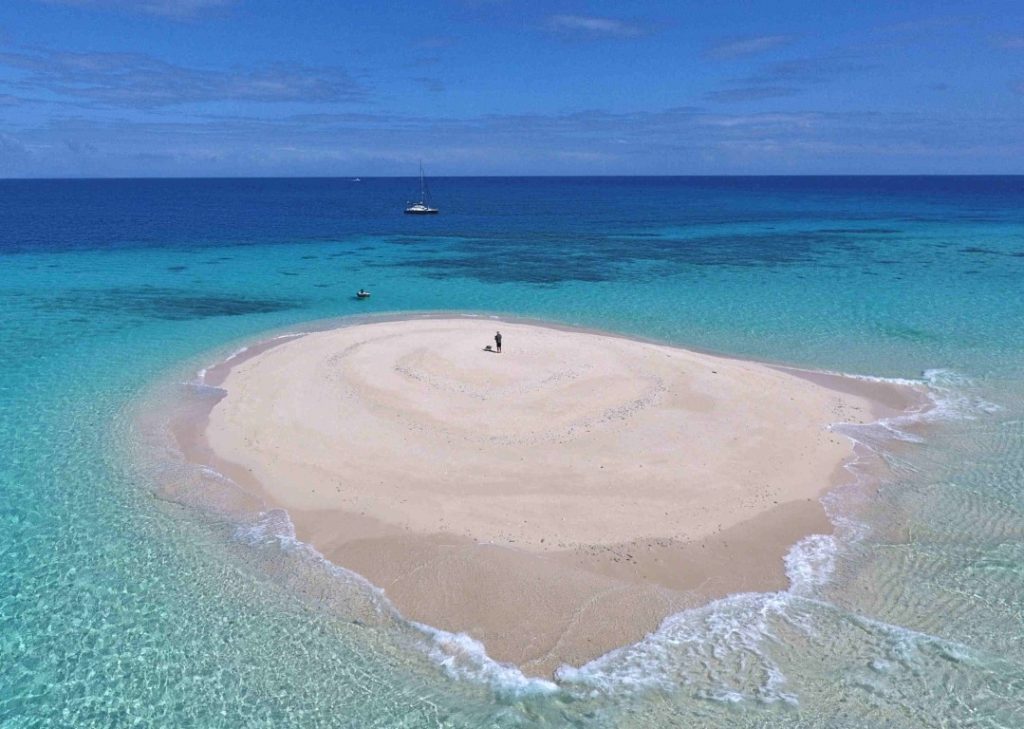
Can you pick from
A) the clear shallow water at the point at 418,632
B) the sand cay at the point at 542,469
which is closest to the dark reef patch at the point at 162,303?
the clear shallow water at the point at 418,632

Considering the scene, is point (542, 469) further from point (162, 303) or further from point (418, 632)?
point (162, 303)

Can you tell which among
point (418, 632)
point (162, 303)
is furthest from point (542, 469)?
point (162, 303)

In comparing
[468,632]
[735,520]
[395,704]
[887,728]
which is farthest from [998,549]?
[395,704]

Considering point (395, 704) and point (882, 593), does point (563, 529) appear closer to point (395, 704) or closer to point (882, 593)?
point (395, 704)

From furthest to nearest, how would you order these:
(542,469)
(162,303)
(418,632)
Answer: (162,303) → (542,469) → (418,632)

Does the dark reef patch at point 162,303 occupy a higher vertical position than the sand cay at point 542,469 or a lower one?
higher

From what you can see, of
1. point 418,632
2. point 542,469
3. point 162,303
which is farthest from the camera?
point 162,303

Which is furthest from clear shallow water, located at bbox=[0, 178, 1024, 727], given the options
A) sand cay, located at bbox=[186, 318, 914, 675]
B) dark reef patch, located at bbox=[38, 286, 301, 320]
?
sand cay, located at bbox=[186, 318, 914, 675]

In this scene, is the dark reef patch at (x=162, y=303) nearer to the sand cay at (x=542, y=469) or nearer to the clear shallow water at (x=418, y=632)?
the clear shallow water at (x=418, y=632)
